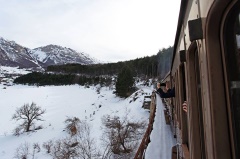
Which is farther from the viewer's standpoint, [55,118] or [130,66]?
[130,66]

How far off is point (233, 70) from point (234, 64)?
0.04m

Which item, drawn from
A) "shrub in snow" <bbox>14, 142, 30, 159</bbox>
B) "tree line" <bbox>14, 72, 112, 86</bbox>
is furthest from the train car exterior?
"tree line" <bbox>14, 72, 112, 86</bbox>

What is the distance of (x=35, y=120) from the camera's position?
132 feet

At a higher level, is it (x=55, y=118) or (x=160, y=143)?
(x=160, y=143)

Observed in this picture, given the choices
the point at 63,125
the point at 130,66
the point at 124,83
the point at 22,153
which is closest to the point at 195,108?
the point at 22,153

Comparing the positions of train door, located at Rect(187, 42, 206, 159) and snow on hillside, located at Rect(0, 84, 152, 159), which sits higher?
train door, located at Rect(187, 42, 206, 159)

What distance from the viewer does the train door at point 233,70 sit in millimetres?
1242

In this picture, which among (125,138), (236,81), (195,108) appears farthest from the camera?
(125,138)

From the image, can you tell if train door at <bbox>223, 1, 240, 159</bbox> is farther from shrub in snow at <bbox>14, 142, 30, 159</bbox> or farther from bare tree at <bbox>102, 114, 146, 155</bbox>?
shrub in snow at <bbox>14, 142, 30, 159</bbox>

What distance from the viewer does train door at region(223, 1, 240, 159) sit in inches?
48.9

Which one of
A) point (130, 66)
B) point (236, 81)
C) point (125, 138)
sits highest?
point (130, 66)

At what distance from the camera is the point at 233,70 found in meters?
1.29

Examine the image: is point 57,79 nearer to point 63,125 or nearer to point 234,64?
point 63,125

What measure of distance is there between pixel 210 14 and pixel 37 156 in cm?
2524
